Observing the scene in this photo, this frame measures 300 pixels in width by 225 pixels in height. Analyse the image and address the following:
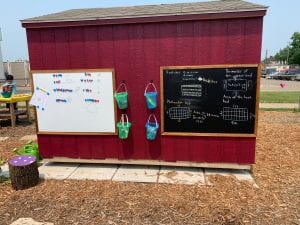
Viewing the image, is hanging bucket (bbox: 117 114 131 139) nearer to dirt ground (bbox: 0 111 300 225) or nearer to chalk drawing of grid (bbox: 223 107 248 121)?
dirt ground (bbox: 0 111 300 225)

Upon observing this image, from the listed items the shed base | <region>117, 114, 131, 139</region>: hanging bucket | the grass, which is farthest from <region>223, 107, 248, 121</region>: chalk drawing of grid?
the grass

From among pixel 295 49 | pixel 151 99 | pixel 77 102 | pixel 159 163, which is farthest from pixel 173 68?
pixel 295 49

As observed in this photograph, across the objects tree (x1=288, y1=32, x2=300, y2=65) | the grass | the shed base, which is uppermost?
tree (x1=288, y1=32, x2=300, y2=65)

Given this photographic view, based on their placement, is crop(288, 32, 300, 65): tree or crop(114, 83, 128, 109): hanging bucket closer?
crop(114, 83, 128, 109): hanging bucket

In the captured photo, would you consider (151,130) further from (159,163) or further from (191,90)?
(191,90)

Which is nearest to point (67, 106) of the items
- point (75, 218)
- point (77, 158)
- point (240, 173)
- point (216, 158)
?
point (77, 158)

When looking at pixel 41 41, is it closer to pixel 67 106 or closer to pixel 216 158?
pixel 67 106

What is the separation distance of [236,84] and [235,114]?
0.52 m

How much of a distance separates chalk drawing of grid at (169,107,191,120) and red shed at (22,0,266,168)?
0.06 feet

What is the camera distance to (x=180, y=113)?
15.8 ft

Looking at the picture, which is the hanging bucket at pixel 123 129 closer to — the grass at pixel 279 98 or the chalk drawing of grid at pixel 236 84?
the chalk drawing of grid at pixel 236 84

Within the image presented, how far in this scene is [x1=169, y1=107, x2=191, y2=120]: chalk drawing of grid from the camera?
4.78 metres

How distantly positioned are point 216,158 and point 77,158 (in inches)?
106

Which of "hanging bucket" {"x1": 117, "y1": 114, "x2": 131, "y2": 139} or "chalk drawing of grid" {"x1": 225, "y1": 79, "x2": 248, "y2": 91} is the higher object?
"chalk drawing of grid" {"x1": 225, "y1": 79, "x2": 248, "y2": 91}
